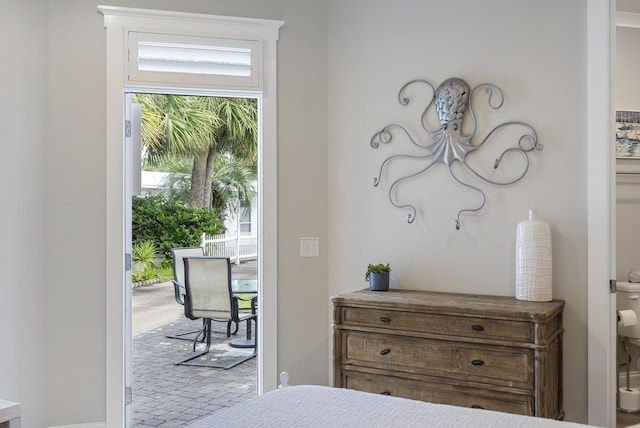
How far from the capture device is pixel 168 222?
4367mm

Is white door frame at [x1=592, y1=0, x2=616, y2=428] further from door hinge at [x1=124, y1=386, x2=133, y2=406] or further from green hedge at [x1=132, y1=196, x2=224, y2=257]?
green hedge at [x1=132, y1=196, x2=224, y2=257]

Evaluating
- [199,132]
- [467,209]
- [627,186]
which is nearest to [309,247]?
[467,209]

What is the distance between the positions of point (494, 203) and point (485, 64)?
78cm

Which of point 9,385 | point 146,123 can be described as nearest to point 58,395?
point 9,385

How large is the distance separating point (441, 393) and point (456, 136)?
1.39 meters

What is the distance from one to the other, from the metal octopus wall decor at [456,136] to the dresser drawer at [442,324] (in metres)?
0.66

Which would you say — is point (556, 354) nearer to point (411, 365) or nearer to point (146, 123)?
point (411, 365)

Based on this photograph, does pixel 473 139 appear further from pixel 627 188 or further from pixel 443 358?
pixel 627 188

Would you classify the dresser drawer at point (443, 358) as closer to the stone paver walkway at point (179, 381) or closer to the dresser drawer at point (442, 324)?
the dresser drawer at point (442, 324)

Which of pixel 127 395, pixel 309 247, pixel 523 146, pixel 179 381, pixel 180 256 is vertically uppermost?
pixel 523 146

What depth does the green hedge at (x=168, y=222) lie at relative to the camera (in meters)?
4.23

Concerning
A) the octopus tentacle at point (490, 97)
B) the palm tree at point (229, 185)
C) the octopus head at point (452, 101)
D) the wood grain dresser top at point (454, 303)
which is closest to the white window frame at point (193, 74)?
the palm tree at point (229, 185)

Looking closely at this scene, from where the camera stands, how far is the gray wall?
2.91 meters

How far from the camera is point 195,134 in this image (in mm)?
4203
